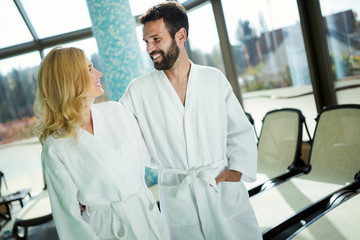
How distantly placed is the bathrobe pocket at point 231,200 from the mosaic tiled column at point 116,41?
6.98ft

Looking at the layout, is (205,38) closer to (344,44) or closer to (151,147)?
(344,44)

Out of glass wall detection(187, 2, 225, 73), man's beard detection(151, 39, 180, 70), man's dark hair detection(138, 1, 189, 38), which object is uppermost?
glass wall detection(187, 2, 225, 73)

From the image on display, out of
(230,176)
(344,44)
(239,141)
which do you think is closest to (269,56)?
(344,44)

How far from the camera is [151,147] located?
159 centimetres

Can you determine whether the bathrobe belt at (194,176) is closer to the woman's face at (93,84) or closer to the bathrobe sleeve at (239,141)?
the bathrobe sleeve at (239,141)

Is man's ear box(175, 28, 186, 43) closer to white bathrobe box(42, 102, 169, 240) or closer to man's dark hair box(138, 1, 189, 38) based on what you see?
man's dark hair box(138, 1, 189, 38)

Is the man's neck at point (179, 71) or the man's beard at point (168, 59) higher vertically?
the man's beard at point (168, 59)

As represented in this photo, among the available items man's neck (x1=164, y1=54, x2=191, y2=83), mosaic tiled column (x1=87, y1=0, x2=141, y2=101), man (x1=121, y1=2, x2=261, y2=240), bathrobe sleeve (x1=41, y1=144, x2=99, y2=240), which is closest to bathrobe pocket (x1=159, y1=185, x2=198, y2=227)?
man (x1=121, y1=2, x2=261, y2=240)

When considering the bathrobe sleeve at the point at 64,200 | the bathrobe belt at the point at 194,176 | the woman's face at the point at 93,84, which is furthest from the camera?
the bathrobe belt at the point at 194,176

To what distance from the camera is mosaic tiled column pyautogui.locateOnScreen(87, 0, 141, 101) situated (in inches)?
133

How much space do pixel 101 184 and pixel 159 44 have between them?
66 cm

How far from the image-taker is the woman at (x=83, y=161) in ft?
4.19

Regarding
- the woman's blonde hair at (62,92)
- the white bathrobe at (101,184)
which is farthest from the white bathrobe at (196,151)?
the woman's blonde hair at (62,92)

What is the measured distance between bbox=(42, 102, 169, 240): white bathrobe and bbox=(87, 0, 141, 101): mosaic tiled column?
6.77ft
